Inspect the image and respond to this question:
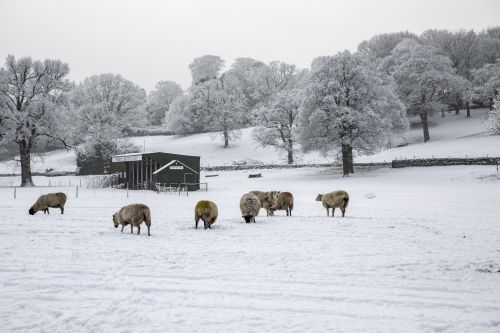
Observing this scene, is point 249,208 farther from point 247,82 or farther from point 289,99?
point 247,82

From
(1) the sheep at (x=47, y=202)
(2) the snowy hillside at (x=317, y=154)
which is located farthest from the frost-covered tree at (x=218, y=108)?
(1) the sheep at (x=47, y=202)

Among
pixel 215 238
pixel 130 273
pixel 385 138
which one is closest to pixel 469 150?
pixel 385 138

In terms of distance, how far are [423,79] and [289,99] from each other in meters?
23.3

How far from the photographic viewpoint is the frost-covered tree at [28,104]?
45.8 meters

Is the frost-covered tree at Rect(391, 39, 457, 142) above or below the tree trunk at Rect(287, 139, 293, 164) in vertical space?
above

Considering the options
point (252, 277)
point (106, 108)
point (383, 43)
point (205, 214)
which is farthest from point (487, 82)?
point (252, 277)

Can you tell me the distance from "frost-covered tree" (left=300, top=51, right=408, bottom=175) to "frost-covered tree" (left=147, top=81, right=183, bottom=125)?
245ft

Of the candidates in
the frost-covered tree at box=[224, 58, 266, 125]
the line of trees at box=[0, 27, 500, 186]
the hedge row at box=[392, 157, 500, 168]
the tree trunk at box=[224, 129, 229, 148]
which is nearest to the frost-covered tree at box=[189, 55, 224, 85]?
the line of trees at box=[0, 27, 500, 186]

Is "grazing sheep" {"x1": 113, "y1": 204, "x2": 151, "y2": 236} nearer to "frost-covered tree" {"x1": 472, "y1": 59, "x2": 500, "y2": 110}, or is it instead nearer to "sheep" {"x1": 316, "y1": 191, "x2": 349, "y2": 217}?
"sheep" {"x1": 316, "y1": 191, "x2": 349, "y2": 217}

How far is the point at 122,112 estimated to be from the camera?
8100 centimetres

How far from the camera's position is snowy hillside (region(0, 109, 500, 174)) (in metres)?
55.2

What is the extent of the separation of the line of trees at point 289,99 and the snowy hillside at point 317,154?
2.74 m

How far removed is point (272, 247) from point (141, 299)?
5410mm

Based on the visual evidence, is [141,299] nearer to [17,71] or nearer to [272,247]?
[272,247]
